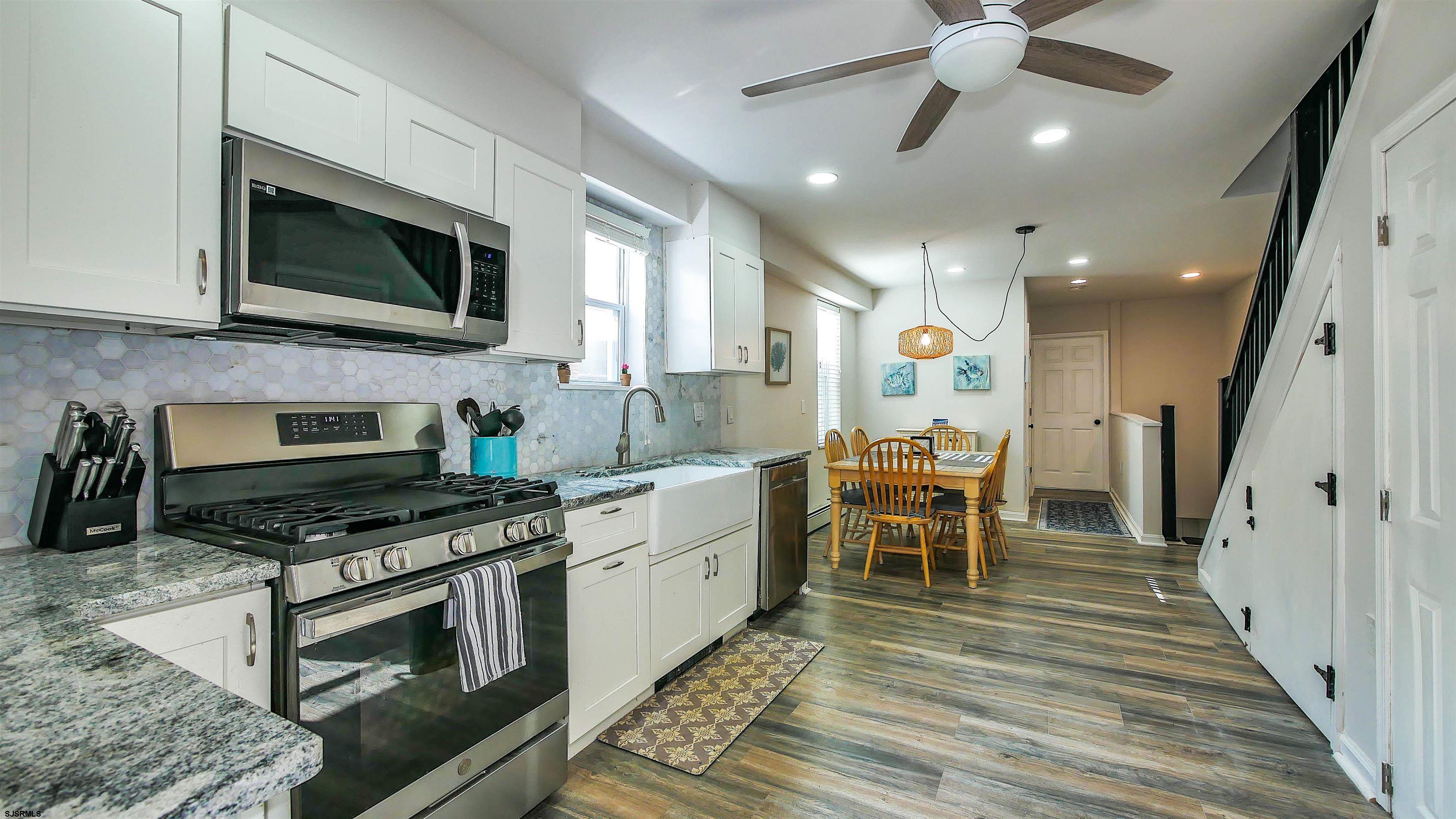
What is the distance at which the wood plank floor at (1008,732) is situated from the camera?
1.92 m

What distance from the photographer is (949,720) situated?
95.0 inches

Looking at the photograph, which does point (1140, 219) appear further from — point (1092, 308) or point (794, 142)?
point (1092, 308)

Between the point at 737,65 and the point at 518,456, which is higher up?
the point at 737,65

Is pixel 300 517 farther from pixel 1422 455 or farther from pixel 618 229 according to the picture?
pixel 1422 455

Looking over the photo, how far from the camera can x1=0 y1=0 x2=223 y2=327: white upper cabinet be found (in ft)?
3.83

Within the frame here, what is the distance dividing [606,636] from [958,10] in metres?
2.24

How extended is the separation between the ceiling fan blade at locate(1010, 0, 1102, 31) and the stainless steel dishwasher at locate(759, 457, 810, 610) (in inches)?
91.4

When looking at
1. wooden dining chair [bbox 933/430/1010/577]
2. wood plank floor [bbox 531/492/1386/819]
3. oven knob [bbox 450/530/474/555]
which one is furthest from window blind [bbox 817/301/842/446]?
oven knob [bbox 450/530/474/555]

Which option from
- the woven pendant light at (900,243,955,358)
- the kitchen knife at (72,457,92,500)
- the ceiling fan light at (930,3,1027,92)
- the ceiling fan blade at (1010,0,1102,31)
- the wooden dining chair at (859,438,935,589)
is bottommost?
the wooden dining chair at (859,438,935,589)

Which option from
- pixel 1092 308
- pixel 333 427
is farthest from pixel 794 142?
pixel 1092 308

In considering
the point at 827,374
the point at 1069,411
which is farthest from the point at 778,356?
the point at 1069,411

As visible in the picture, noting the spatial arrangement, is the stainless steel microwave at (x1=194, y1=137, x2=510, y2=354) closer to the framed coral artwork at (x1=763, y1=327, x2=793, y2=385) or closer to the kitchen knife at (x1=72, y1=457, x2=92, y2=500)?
the kitchen knife at (x1=72, y1=457, x2=92, y2=500)

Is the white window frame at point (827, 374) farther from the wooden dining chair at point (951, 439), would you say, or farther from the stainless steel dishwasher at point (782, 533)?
the stainless steel dishwasher at point (782, 533)

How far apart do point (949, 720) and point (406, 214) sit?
8.57 feet
